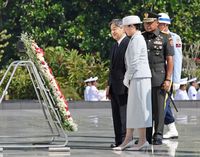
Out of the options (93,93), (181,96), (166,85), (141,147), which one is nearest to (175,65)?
(166,85)

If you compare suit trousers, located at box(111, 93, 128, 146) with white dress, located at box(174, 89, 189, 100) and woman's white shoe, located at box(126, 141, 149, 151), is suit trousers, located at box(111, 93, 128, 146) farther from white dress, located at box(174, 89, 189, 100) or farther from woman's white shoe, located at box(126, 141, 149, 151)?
white dress, located at box(174, 89, 189, 100)

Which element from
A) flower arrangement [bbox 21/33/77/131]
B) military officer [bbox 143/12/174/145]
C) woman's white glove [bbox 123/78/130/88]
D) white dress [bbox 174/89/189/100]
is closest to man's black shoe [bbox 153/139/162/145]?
military officer [bbox 143/12/174/145]

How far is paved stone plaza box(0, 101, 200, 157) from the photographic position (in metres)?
10.1

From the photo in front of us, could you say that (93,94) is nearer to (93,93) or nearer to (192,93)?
(93,93)

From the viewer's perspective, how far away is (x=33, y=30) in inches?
1158

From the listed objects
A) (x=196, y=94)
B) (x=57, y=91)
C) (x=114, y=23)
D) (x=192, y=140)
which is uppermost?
(x=114, y=23)

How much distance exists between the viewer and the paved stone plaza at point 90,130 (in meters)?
10.1

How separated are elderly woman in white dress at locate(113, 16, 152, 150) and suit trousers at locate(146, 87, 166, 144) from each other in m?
0.61

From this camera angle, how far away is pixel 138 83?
1016 centimetres

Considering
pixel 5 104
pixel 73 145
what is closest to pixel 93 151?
pixel 73 145

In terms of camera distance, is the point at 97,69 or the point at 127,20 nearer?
the point at 127,20

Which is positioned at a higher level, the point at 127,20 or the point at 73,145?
the point at 127,20

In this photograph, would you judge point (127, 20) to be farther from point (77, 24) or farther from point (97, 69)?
point (77, 24)

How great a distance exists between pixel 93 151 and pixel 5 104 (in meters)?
11.4
